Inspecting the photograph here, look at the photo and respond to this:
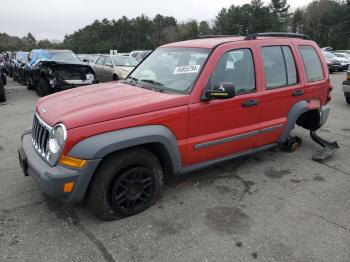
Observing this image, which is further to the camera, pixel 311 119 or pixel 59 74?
pixel 59 74

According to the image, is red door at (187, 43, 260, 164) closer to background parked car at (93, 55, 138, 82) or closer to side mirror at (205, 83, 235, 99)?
side mirror at (205, 83, 235, 99)

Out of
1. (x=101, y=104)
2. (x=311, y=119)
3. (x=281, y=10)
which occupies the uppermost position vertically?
(x=281, y=10)

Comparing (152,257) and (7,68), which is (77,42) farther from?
(152,257)

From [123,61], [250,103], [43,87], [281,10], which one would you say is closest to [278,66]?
[250,103]

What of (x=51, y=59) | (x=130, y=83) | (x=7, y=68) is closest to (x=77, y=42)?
(x=7, y=68)

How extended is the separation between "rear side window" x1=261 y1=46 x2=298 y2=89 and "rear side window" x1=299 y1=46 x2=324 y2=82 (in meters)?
0.32

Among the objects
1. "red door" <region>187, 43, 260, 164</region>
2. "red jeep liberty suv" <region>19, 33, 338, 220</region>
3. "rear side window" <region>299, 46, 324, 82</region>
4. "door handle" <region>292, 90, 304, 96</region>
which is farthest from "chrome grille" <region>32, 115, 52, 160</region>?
"rear side window" <region>299, 46, 324, 82</region>

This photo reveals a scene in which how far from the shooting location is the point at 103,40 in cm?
7150

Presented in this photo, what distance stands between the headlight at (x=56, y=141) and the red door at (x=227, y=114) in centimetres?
132

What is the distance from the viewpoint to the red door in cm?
389

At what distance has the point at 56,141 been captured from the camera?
128 inches

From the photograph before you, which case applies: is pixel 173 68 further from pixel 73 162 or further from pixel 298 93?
pixel 298 93

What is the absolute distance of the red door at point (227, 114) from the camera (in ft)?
12.8

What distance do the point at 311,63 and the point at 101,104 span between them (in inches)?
132
